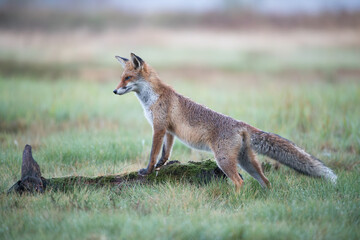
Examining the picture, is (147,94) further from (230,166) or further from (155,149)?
(230,166)

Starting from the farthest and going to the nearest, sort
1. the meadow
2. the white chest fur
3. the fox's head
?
the white chest fur
the fox's head
the meadow

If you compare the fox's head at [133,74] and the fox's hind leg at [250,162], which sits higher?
the fox's head at [133,74]

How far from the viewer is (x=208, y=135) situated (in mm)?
6305

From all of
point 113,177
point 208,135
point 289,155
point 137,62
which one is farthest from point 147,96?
point 289,155

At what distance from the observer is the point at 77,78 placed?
58.3ft

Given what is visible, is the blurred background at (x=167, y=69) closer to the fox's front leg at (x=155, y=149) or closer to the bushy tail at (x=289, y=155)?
the fox's front leg at (x=155, y=149)

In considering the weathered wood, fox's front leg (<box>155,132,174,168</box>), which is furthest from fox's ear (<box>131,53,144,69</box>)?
the weathered wood

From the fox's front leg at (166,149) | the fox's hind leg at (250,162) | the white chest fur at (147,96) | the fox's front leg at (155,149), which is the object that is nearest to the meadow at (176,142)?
the fox's hind leg at (250,162)

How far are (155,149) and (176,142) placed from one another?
9.25ft

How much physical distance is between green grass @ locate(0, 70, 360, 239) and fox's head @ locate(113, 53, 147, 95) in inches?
62.9

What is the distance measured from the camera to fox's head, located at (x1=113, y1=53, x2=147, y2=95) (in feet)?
22.0

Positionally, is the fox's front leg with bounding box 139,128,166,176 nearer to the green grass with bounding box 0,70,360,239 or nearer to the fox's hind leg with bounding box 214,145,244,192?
the green grass with bounding box 0,70,360,239

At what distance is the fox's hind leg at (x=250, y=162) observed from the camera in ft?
19.9

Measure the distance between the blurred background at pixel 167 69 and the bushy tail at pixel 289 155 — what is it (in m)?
2.47
